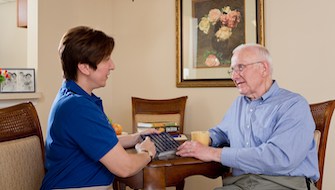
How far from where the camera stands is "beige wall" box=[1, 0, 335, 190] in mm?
2549

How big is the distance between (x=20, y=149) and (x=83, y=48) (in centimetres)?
51

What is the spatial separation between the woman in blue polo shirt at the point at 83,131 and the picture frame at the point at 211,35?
1.62 m

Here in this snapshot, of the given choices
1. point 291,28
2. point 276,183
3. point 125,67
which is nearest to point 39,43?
point 125,67

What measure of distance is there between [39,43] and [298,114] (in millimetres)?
2193

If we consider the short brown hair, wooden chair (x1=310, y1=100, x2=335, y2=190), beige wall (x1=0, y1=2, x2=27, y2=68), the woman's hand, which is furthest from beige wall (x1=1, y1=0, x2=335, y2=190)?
the short brown hair

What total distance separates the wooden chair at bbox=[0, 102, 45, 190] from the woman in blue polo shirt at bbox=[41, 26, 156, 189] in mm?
107

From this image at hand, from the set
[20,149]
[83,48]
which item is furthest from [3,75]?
[83,48]

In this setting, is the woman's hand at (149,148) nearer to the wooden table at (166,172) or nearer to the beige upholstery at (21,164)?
the wooden table at (166,172)

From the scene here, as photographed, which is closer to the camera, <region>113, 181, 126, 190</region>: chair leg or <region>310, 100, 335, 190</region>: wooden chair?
<region>310, 100, 335, 190</region>: wooden chair

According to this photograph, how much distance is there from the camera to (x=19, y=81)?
2764 millimetres

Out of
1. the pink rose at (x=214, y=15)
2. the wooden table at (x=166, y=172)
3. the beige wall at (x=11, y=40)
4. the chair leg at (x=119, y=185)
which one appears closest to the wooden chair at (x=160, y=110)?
the chair leg at (x=119, y=185)

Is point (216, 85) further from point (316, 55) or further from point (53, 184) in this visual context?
point (53, 184)

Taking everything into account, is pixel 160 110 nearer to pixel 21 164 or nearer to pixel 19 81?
pixel 19 81

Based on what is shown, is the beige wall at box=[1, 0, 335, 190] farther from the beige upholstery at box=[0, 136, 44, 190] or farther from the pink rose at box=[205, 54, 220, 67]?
the beige upholstery at box=[0, 136, 44, 190]
